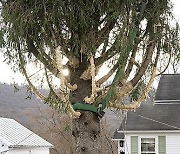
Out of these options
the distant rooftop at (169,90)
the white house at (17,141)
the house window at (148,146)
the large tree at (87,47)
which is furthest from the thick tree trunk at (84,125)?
the white house at (17,141)

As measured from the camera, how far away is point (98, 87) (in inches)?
125

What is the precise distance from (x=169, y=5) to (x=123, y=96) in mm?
776

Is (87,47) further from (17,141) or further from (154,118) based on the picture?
(17,141)

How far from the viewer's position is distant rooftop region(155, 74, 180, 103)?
513 inches

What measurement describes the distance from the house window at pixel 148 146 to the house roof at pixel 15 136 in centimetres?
609

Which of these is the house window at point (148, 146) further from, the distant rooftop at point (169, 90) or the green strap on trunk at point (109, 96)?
the green strap on trunk at point (109, 96)

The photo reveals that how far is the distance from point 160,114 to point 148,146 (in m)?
1.03

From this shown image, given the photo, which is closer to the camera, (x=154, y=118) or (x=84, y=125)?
(x=84, y=125)

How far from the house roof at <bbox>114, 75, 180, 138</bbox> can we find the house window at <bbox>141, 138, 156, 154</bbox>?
36 centimetres

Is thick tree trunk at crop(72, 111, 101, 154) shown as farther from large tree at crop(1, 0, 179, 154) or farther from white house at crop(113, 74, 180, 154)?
white house at crop(113, 74, 180, 154)

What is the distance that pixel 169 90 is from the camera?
13398mm

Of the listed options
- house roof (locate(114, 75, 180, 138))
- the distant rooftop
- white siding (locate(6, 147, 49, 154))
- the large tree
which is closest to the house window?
house roof (locate(114, 75, 180, 138))

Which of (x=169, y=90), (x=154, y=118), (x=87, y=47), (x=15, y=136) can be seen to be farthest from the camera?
(x=15, y=136)

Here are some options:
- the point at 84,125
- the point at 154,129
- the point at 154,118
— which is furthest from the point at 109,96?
the point at 154,118
